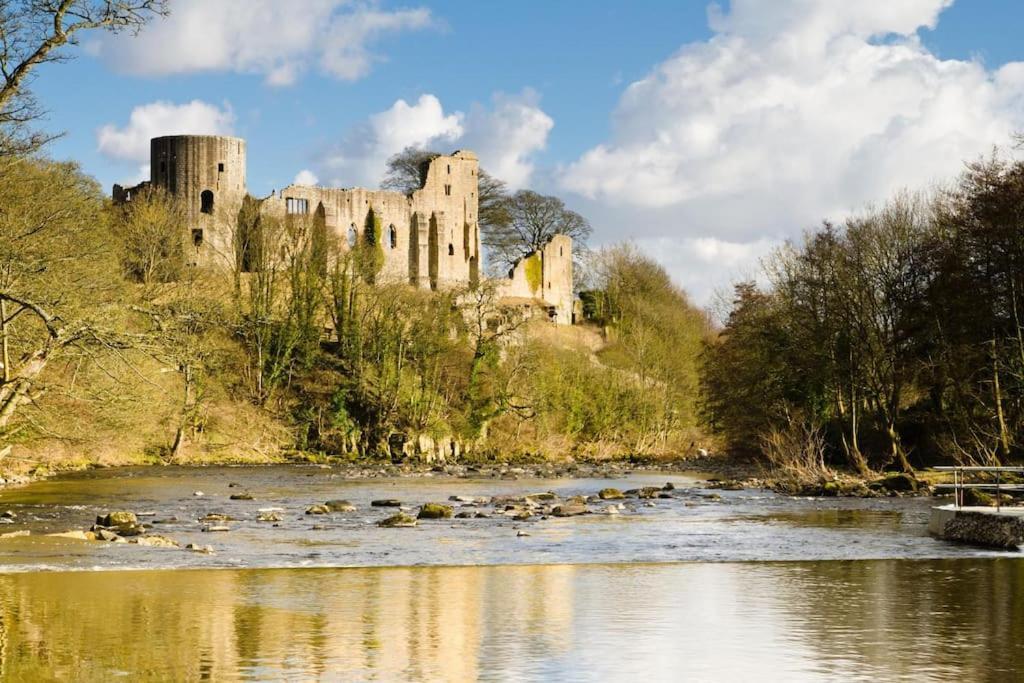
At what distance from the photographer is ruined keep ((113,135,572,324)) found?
75562 mm

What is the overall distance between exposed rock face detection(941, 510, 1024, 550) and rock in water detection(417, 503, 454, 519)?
1011 centimetres

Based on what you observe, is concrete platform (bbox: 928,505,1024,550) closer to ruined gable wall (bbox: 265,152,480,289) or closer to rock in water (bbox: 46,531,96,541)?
rock in water (bbox: 46,531,96,541)

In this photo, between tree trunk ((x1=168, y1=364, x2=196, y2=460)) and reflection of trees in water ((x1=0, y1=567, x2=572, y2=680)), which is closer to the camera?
reflection of trees in water ((x1=0, y1=567, x2=572, y2=680))

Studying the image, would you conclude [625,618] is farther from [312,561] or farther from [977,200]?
[977,200]

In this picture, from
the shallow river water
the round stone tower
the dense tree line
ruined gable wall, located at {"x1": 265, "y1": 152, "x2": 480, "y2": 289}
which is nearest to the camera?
the shallow river water

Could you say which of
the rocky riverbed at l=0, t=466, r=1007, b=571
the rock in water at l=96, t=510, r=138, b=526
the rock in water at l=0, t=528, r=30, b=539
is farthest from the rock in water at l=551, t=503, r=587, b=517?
the rock in water at l=0, t=528, r=30, b=539

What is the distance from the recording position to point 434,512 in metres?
26.2

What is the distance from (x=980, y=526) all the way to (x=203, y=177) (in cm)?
6338

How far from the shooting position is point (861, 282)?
135 ft

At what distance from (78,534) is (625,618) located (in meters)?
11.0

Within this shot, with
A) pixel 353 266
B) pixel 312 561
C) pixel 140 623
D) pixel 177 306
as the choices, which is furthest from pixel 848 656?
pixel 353 266

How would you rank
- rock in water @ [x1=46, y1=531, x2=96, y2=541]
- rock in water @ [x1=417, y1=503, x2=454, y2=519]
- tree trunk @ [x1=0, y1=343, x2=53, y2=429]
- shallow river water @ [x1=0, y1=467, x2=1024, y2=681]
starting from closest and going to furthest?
shallow river water @ [x1=0, y1=467, x2=1024, y2=681]
rock in water @ [x1=46, y1=531, x2=96, y2=541]
tree trunk @ [x1=0, y1=343, x2=53, y2=429]
rock in water @ [x1=417, y1=503, x2=454, y2=519]

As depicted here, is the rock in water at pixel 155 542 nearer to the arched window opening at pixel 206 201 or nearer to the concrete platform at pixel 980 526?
the concrete platform at pixel 980 526

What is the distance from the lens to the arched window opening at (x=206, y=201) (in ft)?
250
